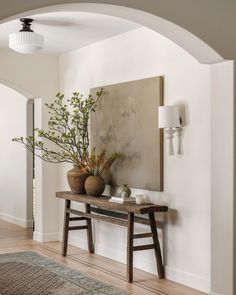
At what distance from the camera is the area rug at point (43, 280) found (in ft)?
17.3

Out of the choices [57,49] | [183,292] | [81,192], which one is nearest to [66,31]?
[57,49]

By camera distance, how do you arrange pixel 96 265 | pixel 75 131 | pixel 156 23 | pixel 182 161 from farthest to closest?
pixel 75 131
pixel 96 265
pixel 182 161
pixel 156 23

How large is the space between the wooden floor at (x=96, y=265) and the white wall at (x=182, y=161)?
0.16 metres

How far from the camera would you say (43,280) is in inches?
223

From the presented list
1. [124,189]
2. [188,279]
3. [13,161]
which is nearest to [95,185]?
[124,189]

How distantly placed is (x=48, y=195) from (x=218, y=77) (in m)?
3.87

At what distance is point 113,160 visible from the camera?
6.57m

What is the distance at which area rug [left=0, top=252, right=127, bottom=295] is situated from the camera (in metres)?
5.27

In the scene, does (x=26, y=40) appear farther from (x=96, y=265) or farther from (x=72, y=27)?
(x=96, y=265)

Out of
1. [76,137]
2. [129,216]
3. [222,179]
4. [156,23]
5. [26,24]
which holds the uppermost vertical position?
[26,24]

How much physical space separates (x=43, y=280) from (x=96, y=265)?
2.87ft

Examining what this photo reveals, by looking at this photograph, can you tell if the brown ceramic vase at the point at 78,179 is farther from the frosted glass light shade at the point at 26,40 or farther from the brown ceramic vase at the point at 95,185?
the frosted glass light shade at the point at 26,40

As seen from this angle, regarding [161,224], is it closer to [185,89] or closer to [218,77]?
[185,89]

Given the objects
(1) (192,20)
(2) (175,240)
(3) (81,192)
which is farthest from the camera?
(3) (81,192)
